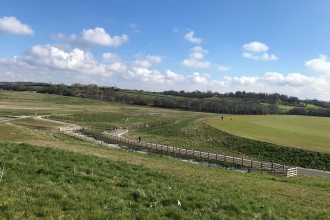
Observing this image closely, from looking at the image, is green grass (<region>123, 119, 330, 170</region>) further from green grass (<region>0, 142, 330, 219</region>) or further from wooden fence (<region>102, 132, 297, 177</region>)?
green grass (<region>0, 142, 330, 219</region>)

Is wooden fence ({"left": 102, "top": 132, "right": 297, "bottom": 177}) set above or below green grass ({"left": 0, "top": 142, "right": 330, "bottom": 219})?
below

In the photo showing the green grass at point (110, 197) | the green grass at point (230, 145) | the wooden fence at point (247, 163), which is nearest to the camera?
the green grass at point (110, 197)

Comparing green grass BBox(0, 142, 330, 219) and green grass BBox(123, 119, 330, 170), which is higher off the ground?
green grass BBox(0, 142, 330, 219)

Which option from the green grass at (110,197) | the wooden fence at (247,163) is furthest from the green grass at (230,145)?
the green grass at (110,197)

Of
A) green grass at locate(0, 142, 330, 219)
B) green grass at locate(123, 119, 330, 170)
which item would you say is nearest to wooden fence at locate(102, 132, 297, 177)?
green grass at locate(123, 119, 330, 170)

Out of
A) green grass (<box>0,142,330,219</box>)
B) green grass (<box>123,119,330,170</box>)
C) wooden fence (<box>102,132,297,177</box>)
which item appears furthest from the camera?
green grass (<box>123,119,330,170</box>)

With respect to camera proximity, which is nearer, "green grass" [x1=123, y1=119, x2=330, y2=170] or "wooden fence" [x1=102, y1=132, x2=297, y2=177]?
"wooden fence" [x1=102, y1=132, x2=297, y2=177]

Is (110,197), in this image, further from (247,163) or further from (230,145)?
(230,145)

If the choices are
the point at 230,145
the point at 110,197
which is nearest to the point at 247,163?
the point at 230,145

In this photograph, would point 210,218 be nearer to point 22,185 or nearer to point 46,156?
point 22,185

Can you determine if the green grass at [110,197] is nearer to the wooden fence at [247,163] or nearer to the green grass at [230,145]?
the wooden fence at [247,163]

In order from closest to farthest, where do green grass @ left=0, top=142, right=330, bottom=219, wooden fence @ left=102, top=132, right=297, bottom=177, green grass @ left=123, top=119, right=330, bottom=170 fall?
green grass @ left=0, top=142, right=330, bottom=219 < wooden fence @ left=102, top=132, right=297, bottom=177 < green grass @ left=123, top=119, right=330, bottom=170

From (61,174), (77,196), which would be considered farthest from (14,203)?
(61,174)

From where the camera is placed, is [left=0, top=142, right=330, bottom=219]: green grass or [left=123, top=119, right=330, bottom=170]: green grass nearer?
[left=0, top=142, right=330, bottom=219]: green grass
